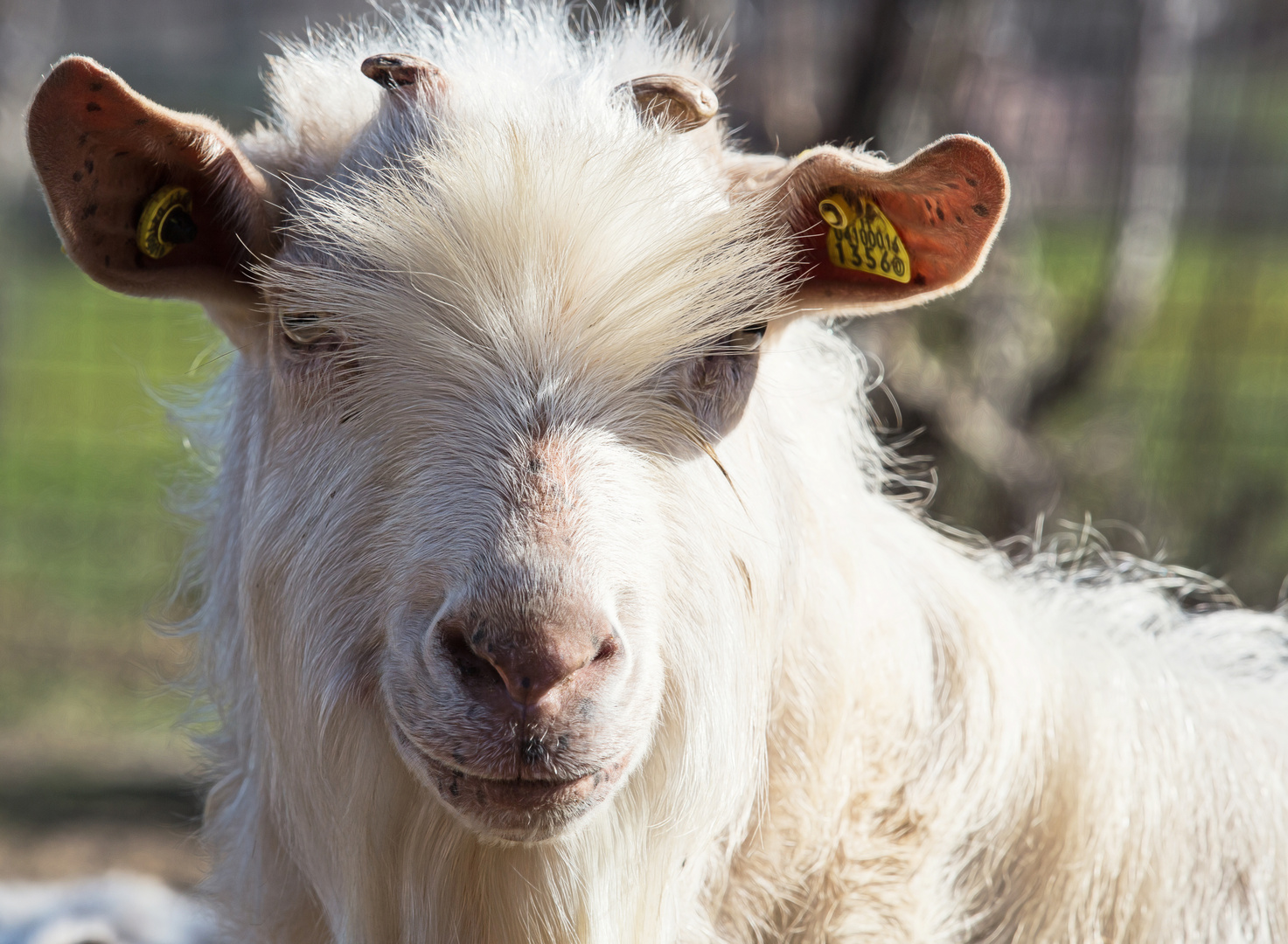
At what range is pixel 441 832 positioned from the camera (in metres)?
2.05

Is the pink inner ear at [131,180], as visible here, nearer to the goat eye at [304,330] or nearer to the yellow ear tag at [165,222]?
the yellow ear tag at [165,222]

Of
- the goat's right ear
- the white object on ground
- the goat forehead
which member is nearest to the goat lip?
the goat forehead

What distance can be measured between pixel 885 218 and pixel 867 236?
1.8 inches

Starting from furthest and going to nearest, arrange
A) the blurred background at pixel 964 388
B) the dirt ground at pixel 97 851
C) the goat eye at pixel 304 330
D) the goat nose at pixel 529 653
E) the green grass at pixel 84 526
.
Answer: the green grass at pixel 84 526
the blurred background at pixel 964 388
the dirt ground at pixel 97 851
the goat eye at pixel 304 330
the goat nose at pixel 529 653

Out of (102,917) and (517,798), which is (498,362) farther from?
(102,917)

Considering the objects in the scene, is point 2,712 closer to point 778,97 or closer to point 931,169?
point 778,97

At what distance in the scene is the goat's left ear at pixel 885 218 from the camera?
6.53 ft

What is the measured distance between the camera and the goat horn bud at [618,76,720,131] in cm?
214

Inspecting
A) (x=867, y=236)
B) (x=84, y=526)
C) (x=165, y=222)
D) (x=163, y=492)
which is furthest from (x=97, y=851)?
(x=867, y=236)

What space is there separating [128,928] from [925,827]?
2476 mm

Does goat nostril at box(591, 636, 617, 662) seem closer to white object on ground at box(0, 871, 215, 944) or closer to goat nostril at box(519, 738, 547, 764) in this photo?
goat nostril at box(519, 738, 547, 764)

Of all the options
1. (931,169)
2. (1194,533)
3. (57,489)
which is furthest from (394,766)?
(57,489)

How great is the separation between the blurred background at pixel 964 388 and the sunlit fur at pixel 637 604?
85 centimetres

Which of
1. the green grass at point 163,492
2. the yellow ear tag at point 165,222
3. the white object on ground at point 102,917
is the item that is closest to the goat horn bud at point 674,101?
the yellow ear tag at point 165,222
